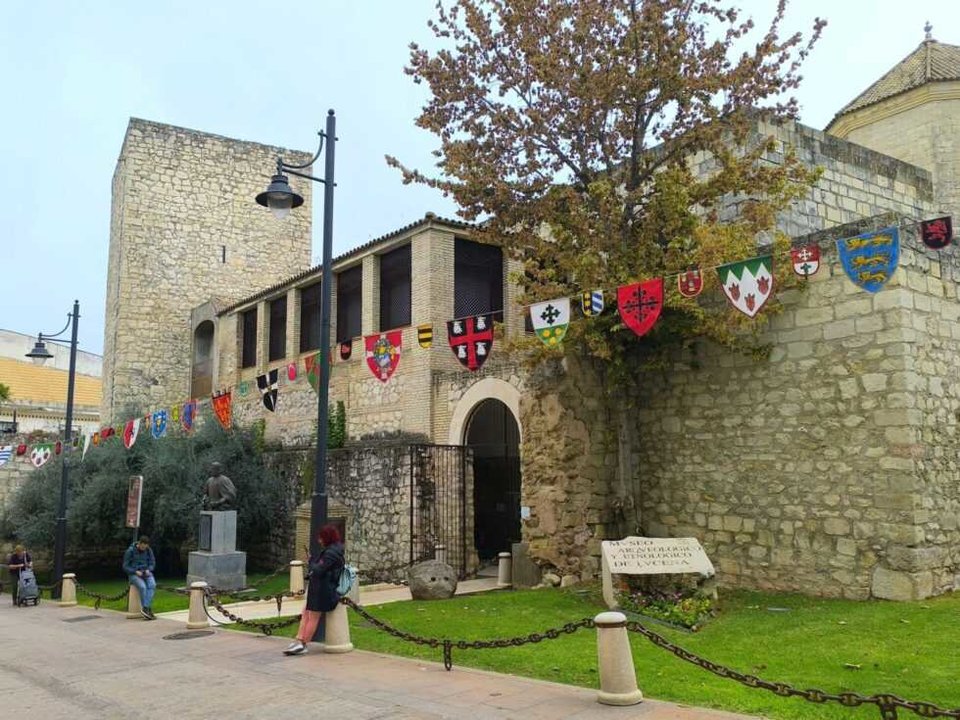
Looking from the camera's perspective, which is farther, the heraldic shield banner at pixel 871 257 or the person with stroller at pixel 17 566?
the person with stroller at pixel 17 566

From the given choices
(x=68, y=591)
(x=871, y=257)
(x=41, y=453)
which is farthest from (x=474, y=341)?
(x=41, y=453)

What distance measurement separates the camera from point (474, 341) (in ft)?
38.7

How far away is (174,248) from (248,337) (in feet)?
21.3

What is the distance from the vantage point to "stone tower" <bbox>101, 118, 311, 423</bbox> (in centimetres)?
2909

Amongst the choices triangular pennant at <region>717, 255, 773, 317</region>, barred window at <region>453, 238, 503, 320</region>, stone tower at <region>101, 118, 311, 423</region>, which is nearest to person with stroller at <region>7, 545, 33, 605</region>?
stone tower at <region>101, 118, 311, 423</region>

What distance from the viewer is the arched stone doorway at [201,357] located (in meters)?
29.0

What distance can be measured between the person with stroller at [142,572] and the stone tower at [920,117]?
1930 cm

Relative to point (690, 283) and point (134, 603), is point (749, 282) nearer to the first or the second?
point (690, 283)

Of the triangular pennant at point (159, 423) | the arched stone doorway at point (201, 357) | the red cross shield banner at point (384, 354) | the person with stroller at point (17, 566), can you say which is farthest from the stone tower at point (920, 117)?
the person with stroller at point (17, 566)

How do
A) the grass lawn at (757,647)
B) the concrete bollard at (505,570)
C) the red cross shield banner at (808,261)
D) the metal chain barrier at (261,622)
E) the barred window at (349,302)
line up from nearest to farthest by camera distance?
the grass lawn at (757,647) < the red cross shield banner at (808,261) < the metal chain barrier at (261,622) < the concrete bollard at (505,570) < the barred window at (349,302)

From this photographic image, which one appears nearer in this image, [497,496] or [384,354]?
[384,354]

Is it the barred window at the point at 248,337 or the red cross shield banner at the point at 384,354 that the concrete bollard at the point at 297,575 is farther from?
the barred window at the point at 248,337

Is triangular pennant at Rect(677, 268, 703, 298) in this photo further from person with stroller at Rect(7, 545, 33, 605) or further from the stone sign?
person with stroller at Rect(7, 545, 33, 605)

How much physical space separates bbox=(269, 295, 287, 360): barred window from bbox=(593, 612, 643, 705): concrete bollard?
19.0 meters
